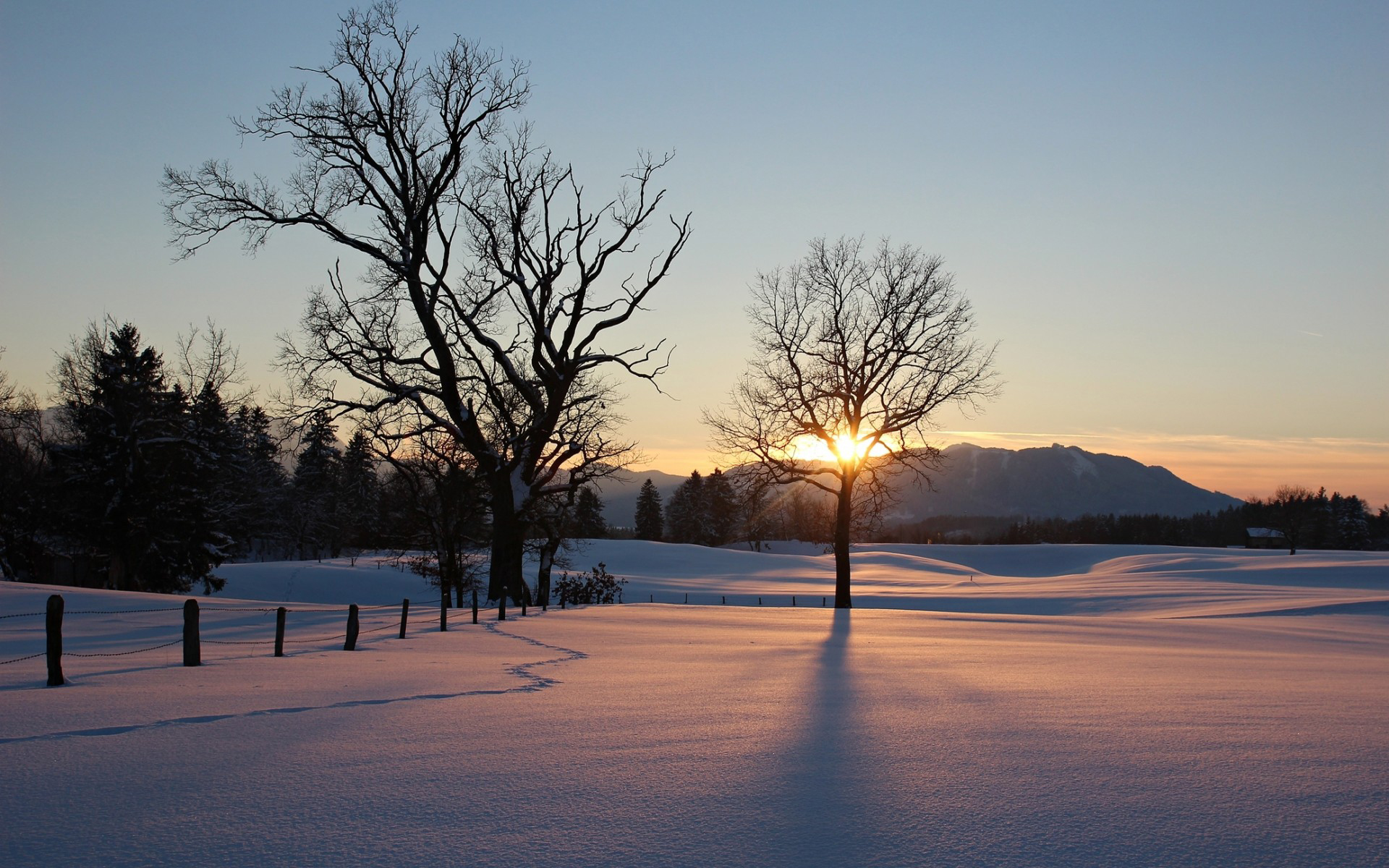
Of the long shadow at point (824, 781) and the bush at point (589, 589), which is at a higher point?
the long shadow at point (824, 781)

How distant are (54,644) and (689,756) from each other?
23.6 feet

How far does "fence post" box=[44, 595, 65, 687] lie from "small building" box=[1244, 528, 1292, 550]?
113884 mm

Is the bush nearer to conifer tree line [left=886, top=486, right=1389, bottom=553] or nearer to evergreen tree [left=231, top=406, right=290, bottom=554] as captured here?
evergreen tree [left=231, top=406, right=290, bottom=554]

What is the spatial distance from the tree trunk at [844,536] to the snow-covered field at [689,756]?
1355 centimetres

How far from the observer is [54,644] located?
9.05 meters

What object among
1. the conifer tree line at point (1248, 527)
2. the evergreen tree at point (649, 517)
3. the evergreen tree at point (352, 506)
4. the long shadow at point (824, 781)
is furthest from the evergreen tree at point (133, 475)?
the conifer tree line at point (1248, 527)

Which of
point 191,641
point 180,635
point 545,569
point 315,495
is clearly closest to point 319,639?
point 180,635

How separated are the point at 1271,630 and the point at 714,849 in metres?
21.9

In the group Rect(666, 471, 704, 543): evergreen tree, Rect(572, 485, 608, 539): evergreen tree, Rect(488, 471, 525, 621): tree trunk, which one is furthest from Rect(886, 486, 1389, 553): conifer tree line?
Rect(488, 471, 525, 621): tree trunk

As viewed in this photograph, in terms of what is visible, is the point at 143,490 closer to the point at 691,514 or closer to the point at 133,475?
the point at 133,475

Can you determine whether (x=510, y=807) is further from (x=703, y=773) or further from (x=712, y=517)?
(x=712, y=517)

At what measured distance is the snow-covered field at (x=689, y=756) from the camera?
13.8 feet

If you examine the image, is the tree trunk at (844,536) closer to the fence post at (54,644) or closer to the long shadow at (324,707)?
the long shadow at (324,707)

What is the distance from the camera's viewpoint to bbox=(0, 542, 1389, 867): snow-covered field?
4203 mm
